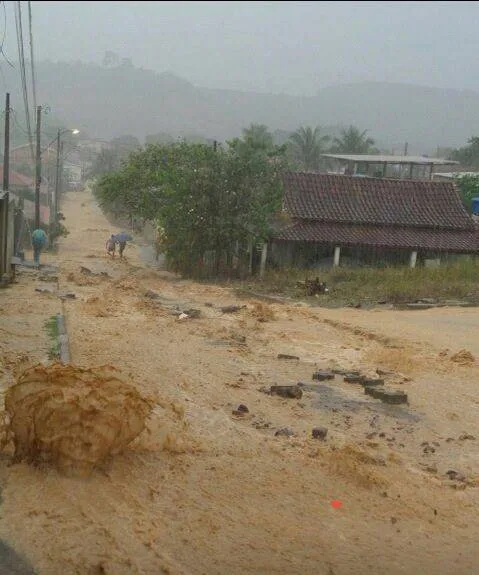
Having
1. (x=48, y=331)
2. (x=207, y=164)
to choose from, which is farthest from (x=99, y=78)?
(x=48, y=331)

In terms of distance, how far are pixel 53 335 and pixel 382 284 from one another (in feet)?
41.9

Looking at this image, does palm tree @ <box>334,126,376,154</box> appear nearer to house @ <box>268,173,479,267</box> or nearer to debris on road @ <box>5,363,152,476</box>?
house @ <box>268,173,479,267</box>

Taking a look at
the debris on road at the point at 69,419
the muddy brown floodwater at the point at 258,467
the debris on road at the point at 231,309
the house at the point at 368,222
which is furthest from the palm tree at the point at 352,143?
the debris on road at the point at 69,419

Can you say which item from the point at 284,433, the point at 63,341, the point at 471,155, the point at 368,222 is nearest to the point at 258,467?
the point at 284,433

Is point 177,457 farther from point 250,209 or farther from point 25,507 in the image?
point 250,209

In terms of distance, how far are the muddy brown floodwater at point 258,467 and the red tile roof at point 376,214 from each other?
11.5 m

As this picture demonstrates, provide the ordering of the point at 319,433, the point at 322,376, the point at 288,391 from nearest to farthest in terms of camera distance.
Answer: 1. the point at 319,433
2. the point at 288,391
3. the point at 322,376

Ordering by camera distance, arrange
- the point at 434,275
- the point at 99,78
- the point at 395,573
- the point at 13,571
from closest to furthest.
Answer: the point at 13,571
the point at 395,573
the point at 434,275
the point at 99,78

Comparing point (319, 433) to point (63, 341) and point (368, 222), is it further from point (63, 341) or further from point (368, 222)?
point (368, 222)

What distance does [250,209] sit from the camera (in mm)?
27625

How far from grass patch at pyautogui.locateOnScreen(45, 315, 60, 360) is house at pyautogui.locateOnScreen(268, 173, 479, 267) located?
528 inches

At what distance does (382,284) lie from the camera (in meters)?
24.6

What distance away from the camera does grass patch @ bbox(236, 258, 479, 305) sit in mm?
23438

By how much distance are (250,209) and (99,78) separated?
546ft
